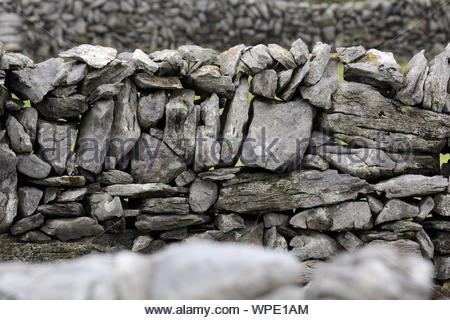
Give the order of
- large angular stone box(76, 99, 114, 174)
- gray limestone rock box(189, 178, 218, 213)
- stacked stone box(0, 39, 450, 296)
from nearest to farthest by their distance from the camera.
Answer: stacked stone box(0, 39, 450, 296), large angular stone box(76, 99, 114, 174), gray limestone rock box(189, 178, 218, 213)

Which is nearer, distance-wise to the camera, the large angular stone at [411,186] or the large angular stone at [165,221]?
the large angular stone at [165,221]

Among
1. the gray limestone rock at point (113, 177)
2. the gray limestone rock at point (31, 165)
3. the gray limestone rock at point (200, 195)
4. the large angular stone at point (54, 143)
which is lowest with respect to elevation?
the gray limestone rock at point (200, 195)

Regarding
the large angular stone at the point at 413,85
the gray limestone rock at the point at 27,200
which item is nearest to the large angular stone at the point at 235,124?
the large angular stone at the point at 413,85

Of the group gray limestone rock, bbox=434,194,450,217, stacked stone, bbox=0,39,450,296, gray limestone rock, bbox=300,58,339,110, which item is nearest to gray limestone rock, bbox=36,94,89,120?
stacked stone, bbox=0,39,450,296

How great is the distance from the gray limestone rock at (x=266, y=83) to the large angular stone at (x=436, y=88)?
75.8 inches

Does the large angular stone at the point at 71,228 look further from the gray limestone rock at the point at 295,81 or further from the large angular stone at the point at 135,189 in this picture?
the gray limestone rock at the point at 295,81

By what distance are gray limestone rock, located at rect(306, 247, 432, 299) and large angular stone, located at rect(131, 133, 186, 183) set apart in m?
3.41

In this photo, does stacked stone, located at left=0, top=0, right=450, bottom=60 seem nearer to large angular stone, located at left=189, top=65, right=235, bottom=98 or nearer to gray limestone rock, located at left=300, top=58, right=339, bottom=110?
gray limestone rock, located at left=300, top=58, right=339, bottom=110

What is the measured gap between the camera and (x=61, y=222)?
514cm

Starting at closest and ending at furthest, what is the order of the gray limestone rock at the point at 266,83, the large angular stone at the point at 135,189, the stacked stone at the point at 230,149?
the stacked stone at the point at 230,149
the large angular stone at the point at 135,189
the gray limestone rock at the point at 266,83

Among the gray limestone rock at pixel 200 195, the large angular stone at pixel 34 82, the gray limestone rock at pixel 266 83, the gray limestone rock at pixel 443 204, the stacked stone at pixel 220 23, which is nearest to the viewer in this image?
the large angular stone at pixel 34 82

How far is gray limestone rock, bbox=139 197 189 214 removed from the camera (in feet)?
17.6

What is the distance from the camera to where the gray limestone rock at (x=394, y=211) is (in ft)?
18.7

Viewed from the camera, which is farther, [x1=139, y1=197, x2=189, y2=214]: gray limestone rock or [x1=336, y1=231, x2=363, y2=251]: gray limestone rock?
[x1=336, y1=231, x2=363, y2=251]: gray limestone rock
